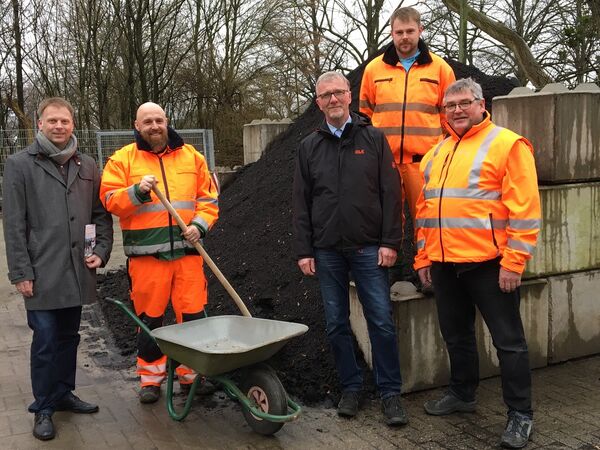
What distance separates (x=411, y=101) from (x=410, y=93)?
2.1 inches

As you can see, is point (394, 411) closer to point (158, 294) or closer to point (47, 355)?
point (158, 294)

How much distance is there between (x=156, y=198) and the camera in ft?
12.7

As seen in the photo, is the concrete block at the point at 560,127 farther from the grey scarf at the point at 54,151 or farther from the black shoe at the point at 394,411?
the grey scarf at the point at 54,151

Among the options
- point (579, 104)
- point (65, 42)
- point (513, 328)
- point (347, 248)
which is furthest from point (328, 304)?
point (65, 42)

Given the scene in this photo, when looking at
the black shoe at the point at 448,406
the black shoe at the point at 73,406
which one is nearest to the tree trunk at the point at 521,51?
the black shoe at the point at 448,406

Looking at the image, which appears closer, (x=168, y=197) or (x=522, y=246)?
(x=522, y=246)

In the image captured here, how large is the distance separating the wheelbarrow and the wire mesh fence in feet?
37.1

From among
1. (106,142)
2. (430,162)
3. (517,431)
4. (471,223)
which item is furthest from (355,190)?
(106,142)

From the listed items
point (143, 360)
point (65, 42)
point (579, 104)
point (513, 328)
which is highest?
point (65, 42)

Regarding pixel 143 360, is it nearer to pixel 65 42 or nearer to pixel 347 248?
pixel 347 248

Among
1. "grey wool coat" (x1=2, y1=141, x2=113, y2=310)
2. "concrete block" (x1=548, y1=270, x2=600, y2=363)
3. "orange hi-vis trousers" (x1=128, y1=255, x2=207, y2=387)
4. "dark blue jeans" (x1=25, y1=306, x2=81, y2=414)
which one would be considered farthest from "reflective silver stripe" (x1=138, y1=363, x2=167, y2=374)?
"concrete block" (x1=548, y1=270, x2=600, y2=363)

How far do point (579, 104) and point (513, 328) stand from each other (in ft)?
6.82

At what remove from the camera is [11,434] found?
3631 mm

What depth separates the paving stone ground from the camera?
3.46 m
